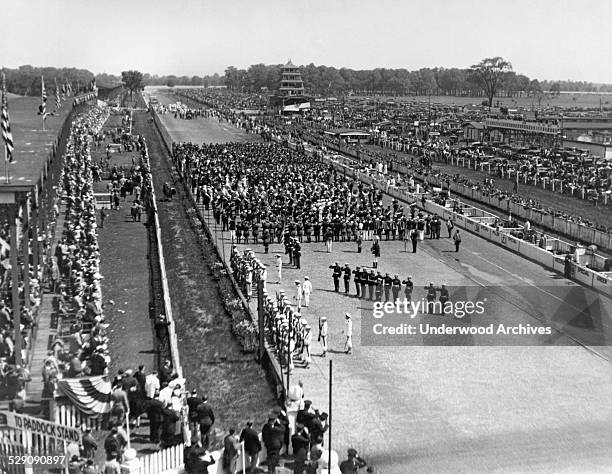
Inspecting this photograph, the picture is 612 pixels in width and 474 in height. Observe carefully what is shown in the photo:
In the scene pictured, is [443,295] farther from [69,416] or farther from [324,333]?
[69,416]

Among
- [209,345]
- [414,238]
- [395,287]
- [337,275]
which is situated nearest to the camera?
[209,345]

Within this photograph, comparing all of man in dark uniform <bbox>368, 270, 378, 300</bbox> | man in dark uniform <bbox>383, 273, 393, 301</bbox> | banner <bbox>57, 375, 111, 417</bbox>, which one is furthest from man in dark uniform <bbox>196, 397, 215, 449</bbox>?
man in dark uniform <bbox>368, 270, 378, 300</bbox>

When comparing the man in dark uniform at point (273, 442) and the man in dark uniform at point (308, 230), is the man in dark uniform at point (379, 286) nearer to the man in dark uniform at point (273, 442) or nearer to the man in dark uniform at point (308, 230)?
the man in dark uniform at point (308, 230)

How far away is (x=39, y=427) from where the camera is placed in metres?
12.2

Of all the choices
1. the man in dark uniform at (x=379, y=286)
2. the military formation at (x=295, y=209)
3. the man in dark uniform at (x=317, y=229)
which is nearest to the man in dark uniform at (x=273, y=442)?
the man in dark uniform at (x=379, y=286)

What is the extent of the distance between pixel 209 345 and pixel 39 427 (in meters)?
8.27

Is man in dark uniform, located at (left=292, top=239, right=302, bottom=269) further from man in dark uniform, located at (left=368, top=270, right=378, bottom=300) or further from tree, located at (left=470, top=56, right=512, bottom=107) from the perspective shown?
tree, located at (left=470, top=56, right=512, bottom=107)

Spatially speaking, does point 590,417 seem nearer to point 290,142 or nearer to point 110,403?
point 110,403

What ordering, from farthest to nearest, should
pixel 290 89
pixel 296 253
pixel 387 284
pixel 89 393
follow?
1. pixel 290 89
2. pixel 296 253
3. pixel 387 284
4. pixel 89 393

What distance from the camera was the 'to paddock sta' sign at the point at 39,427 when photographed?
473 inches

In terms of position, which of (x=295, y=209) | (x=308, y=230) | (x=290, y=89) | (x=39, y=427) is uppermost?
(x=290, y=89)

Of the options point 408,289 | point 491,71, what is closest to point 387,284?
point 408,289

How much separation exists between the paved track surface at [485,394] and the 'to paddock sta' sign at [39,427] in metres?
4.46

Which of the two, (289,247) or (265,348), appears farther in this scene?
(289,247)
